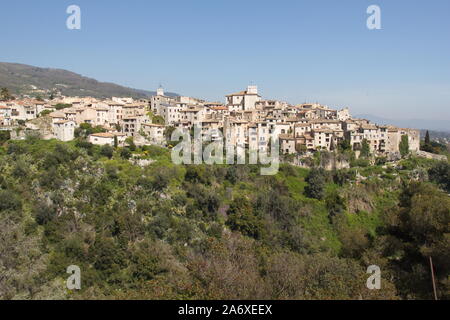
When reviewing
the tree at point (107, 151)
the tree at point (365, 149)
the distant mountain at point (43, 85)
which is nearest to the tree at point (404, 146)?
the tree at point (365, 149)

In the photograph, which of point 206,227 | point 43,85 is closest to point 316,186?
point 206,227

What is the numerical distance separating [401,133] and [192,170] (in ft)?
89.9

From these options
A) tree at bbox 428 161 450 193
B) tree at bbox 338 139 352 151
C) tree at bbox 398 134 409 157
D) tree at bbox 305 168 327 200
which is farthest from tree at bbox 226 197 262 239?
tree at bbox 398 134 409 157

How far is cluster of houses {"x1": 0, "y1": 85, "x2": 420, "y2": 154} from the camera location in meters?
41.8

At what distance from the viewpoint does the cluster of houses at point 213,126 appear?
1644 inches

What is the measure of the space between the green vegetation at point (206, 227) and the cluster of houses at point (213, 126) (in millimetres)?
3660

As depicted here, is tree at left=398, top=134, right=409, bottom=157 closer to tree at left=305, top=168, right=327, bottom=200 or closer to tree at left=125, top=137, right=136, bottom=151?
tree at left=305, top=168, right=327, bottom=200

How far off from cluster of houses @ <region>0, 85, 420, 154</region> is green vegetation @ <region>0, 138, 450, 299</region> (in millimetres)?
3660

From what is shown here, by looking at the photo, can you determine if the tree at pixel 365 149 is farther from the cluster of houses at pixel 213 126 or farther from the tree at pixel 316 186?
the tree at pixel 316 186

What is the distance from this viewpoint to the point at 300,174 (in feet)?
127

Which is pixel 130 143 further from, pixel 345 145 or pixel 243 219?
pixel 345 145
